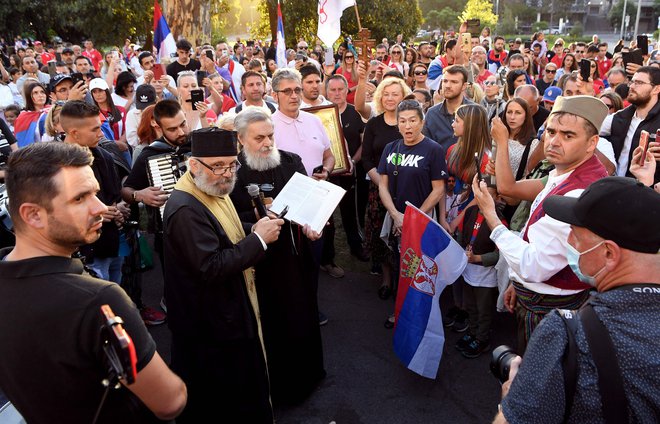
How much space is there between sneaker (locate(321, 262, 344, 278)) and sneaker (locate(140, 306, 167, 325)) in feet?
6.47

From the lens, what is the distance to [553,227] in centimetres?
257

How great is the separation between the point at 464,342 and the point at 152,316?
3092 millimetres

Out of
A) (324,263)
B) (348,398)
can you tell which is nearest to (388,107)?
(324,263)

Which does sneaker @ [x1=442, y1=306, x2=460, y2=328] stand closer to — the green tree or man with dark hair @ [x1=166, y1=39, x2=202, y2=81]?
man with dark hair @ [x1=166, y1=39, x2=202, y2=81]

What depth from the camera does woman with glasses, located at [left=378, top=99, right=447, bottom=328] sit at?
4590mm

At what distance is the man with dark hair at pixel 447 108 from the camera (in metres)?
5.48

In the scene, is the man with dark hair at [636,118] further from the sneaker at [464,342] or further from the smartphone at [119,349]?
the smartphone at [119,349]

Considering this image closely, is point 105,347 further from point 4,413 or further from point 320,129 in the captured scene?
point 320,129

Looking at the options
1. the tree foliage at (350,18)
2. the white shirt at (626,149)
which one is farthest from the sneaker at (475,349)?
the tree foliage at (350,18)

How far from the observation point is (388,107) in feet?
18.0

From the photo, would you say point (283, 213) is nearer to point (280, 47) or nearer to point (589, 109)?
point (589, 109)

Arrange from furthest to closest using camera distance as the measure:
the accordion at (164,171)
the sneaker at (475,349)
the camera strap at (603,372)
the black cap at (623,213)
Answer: the sneaker at (475,349)
the accordion at (164,171)
the black cap at (623,213)
the camera strap at (603,372)

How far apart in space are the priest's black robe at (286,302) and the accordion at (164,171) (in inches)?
28.7

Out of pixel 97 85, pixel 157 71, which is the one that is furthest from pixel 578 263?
pixel 157 71
